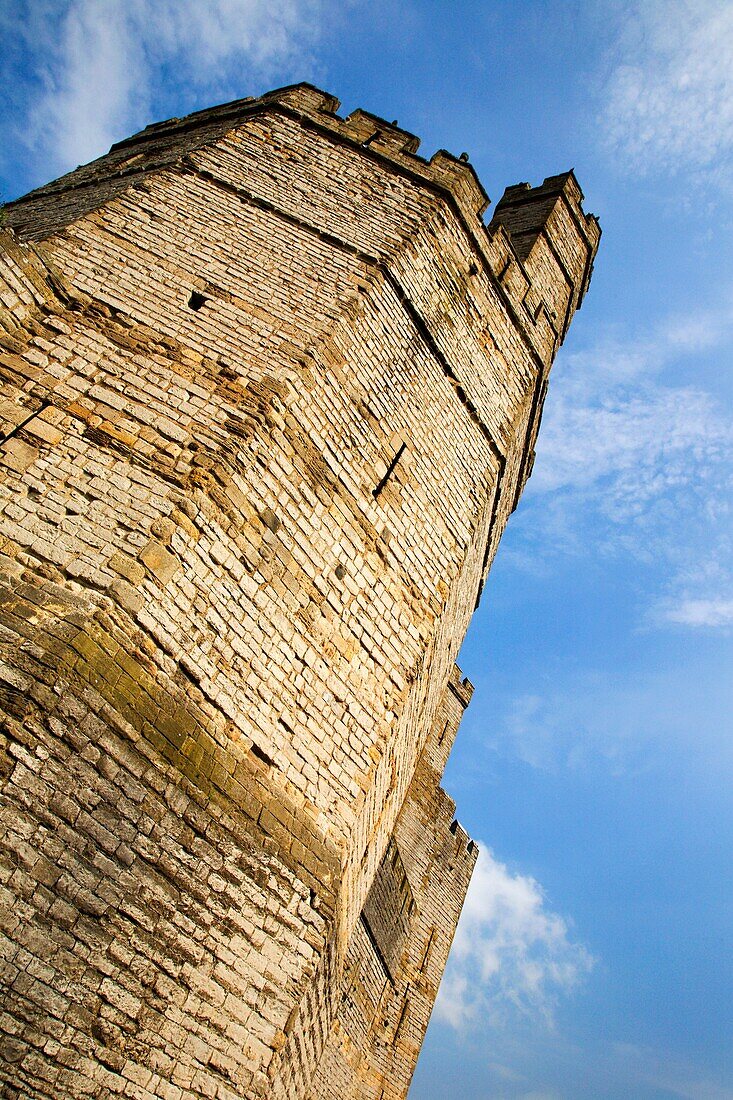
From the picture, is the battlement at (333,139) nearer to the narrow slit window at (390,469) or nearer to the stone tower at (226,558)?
the stone tower at (226,558)

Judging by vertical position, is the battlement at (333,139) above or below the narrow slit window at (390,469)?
above

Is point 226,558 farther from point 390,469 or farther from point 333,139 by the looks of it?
point 333,139

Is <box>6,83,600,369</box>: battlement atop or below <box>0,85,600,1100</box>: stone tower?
atop

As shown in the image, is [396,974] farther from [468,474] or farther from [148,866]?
[148,866]

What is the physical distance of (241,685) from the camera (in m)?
4.09

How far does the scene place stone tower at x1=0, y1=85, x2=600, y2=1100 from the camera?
3154mm

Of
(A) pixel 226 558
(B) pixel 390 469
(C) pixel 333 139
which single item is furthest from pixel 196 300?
(C) pixel 333 139

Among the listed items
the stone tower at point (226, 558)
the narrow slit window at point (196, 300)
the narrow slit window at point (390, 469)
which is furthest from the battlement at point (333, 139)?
the narrow slit window at point (390, 469)

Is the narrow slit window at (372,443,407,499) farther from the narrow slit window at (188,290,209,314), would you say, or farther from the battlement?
the battlement

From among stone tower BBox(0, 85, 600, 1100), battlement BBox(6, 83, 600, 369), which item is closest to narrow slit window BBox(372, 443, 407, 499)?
stone tower BBox(0, 85, 600, 1100)

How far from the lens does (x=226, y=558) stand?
4.24m

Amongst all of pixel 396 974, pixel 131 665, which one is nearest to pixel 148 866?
pixel 131 665

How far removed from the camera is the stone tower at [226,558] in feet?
10.3

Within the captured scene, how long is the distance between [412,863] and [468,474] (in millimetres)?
8399
